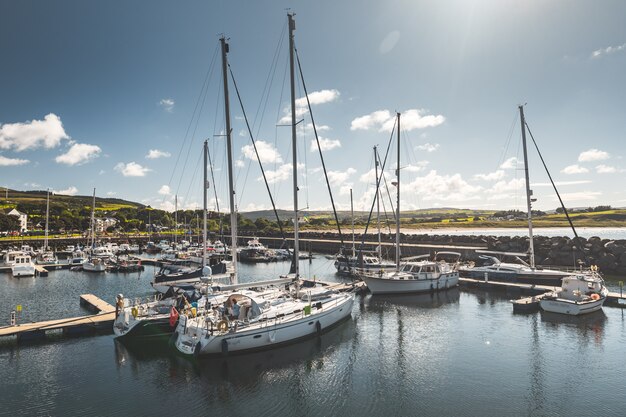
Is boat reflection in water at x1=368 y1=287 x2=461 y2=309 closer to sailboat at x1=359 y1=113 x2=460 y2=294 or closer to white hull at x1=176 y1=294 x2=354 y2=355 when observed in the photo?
sailboat at x1=359 y1=113 x2=460 y2=294

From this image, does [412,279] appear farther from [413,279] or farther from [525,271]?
[525,271]

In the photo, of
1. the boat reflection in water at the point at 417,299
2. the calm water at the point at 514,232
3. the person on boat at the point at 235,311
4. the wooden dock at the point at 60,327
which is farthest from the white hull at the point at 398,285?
the calm water at the point at 514,232

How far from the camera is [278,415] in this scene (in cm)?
1524

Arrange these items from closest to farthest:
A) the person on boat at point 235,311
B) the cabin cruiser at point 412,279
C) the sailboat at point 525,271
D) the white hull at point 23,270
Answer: the person on boat at point 235,311 < the cabin cruiser at point 412,279 < the sailboat at point 525,271 < the white hull at point 23,270

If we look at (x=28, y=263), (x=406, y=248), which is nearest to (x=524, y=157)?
(x=406, y=248)

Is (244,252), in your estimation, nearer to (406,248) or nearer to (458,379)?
(406,248)

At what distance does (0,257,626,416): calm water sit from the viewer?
15852mm

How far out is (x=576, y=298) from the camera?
1155 inches

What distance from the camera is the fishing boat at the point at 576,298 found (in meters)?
28.4

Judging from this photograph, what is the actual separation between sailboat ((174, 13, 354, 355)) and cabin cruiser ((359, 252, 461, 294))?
9462 mm

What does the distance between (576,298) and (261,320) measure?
24647 millimetres

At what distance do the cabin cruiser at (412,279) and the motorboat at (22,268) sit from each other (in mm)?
47629

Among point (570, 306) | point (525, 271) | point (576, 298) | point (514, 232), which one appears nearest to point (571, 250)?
point (525, 271)

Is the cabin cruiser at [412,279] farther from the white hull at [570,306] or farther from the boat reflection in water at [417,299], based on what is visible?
the white hull at [570,306]
